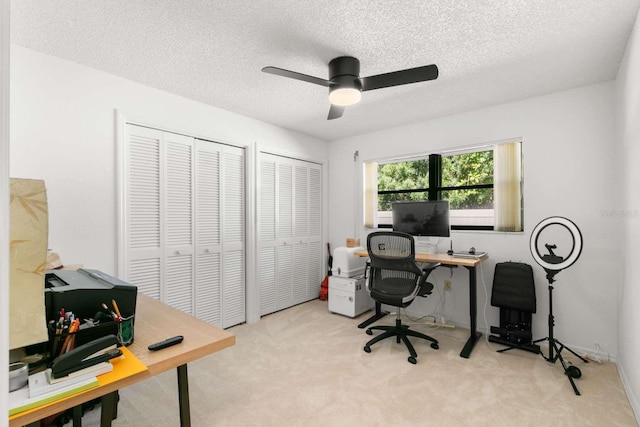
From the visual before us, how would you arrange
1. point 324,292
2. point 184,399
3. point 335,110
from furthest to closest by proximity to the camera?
point 324,292
point 335,110
point 184,399

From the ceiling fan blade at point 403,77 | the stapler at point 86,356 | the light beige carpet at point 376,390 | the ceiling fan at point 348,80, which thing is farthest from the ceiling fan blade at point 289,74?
the light beige carpet at point 376,390

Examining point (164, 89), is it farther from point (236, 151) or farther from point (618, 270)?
point (618, 270)

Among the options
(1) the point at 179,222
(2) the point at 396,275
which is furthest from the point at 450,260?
(1) the point at 179,222

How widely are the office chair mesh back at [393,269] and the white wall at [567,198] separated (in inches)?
42.5

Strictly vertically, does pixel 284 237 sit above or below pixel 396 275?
above

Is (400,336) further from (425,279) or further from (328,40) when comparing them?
(328,40)

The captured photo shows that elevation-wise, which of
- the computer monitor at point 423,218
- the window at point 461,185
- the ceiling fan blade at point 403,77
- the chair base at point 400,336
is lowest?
the chair base at point 400,336

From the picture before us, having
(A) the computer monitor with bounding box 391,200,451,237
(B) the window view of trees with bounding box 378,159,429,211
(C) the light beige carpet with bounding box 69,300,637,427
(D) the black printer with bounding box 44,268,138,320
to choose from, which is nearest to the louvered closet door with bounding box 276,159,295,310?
(C) the light beige carpet with bounding box 69,300,637,427

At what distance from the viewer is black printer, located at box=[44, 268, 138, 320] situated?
1.11m

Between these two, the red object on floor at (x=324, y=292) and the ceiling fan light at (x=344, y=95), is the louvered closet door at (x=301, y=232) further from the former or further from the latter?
the ceiling fan light at (x=344, y=95)

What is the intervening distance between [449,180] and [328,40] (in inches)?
96.7

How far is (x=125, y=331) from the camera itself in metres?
1.17

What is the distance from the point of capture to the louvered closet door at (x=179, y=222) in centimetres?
299

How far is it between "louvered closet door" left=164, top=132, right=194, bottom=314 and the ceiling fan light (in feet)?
5.58
